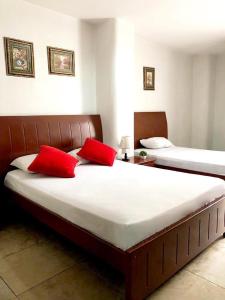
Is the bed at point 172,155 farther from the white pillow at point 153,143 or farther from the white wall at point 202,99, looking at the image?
the white wall at point 202,99

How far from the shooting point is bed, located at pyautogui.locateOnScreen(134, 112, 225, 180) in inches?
125

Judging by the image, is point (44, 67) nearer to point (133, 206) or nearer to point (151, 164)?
point (151, 164)

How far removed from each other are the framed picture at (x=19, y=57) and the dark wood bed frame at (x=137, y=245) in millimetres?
558

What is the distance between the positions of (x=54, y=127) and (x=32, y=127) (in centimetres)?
30

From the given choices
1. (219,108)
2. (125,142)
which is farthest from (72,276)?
(219,108)

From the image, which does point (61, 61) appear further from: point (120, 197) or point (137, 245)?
point (137, 245)

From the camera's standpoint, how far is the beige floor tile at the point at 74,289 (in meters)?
1.66

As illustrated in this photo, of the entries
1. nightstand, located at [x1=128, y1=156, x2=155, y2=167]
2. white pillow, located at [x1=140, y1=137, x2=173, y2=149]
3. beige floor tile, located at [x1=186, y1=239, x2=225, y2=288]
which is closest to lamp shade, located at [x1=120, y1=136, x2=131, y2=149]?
nightstand, located at [x1=128, y1=156, x2=155, y2=167]

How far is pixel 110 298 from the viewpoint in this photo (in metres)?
1.64

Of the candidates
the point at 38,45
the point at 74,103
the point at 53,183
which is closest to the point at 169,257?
the point at 53,183

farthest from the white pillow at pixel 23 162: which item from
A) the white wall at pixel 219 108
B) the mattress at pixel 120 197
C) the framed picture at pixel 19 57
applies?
the white wall at pixel 219 108

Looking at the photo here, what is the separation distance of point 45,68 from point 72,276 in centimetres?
248

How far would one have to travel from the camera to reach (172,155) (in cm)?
369

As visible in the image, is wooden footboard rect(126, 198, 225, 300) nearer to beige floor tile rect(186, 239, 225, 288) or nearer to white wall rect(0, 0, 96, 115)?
beige floor tile rect(186, 239, 225, 288)
